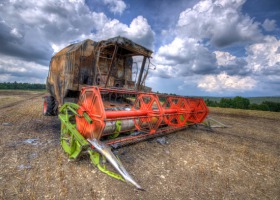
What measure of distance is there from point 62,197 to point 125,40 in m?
4.49

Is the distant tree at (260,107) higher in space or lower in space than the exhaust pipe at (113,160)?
higher

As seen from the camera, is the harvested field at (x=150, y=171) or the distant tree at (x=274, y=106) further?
the distant tree at (x=274, y=106)

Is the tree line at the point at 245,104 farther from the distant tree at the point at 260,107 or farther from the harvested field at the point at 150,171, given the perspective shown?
the harvested field at the point at 150,171

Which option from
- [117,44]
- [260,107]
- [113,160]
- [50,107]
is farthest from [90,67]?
[260,107]

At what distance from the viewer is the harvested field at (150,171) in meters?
2.47

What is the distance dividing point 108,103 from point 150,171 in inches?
117

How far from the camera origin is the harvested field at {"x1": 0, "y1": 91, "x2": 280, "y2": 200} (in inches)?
97.3

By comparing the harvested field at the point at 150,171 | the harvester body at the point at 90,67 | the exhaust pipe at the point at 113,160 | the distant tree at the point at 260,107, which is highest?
the harvester body at the point at 90,67

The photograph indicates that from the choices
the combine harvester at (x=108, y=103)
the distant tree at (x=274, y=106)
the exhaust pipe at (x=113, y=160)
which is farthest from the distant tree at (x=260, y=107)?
the exhaust pipe at (x=113, y=160)

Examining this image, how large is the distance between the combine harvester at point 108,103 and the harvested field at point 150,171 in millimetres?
289

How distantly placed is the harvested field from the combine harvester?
289 mm

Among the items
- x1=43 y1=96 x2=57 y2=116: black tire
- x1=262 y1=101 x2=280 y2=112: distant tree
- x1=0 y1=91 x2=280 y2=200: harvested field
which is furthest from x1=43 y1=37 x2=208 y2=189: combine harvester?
x1=262 y1=101 x2=280 y2=112: distant tree

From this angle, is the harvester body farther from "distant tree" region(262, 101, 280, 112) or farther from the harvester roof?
"distant tree" region(262, 101, 280, 112)

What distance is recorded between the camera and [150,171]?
3152mm
